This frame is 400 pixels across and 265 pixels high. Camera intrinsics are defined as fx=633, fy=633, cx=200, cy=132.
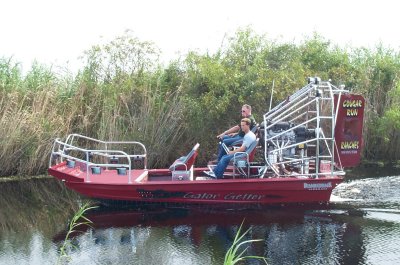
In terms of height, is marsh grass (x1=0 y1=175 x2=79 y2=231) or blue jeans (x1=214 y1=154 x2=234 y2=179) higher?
blue jeans (x1=214 y1=154 x2=234 y2=179)

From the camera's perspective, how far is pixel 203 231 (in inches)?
417

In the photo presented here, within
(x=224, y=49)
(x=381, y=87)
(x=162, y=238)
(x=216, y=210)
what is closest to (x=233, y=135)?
(x=216, y=210)

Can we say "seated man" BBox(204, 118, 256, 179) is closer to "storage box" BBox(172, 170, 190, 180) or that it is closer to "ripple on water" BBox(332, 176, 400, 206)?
"storage box" BBox(172, 170, 190, 180)

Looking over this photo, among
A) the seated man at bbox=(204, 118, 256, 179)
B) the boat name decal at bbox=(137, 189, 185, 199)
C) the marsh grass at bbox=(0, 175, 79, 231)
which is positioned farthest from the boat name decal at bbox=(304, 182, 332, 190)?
the marsh grass at bbox=(0, 175, 79, 231)

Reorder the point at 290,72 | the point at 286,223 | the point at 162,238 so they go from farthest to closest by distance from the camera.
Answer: the point at 290,72 → the point at 286,223 → the point at 162,238

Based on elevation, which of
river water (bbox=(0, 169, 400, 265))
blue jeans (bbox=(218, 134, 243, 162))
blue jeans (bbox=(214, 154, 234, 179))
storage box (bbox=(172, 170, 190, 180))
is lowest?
river water (bbox=(0, 169, 400, 265))

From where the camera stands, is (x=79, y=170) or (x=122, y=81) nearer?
(x=79, y=170)

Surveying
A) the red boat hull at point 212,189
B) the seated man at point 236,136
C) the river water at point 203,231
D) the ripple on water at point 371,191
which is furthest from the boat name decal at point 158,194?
the ripple on water at point 371,191

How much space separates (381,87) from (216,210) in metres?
8.39

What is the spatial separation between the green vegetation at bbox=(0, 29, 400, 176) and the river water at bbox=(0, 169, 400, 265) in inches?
93.9

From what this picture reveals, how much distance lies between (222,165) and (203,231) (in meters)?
1.66

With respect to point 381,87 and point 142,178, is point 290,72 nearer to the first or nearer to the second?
point 381,87

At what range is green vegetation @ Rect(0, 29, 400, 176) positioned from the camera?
15336 mm

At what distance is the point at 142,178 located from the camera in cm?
1235
